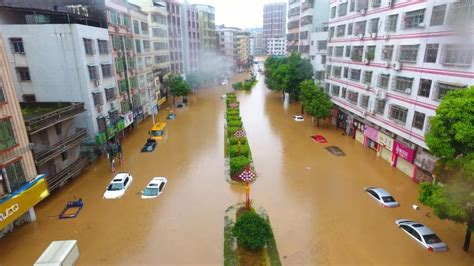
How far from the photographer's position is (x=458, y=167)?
13.9 m

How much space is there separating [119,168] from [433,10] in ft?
101

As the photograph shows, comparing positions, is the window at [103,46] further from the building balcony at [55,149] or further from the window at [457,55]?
the window at [457,55]

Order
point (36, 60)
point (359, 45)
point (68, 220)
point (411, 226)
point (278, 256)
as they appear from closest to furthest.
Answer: point (278, 256), point (411, 226), point (68, 220), point (36, 60), point (359, 45)

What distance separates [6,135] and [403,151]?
30812mm

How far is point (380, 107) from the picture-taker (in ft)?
94.7

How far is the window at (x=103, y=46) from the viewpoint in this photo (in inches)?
1225

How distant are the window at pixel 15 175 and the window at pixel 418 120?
1166 inches

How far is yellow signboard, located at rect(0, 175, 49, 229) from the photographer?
16.6m

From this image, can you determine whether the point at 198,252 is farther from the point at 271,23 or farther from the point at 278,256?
the point at 271,23

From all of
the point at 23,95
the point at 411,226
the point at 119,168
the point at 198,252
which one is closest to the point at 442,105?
the point at 411,226

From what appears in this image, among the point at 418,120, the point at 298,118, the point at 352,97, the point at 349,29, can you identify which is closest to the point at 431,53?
the point at 418,120

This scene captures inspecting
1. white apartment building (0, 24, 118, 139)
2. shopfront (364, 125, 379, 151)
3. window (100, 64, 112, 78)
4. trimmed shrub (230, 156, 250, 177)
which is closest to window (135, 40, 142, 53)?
window (100, 64, 112, 78)

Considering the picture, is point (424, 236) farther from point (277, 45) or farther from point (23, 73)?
point (277, 45)

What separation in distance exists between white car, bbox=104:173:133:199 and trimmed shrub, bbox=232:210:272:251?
12.4 m
